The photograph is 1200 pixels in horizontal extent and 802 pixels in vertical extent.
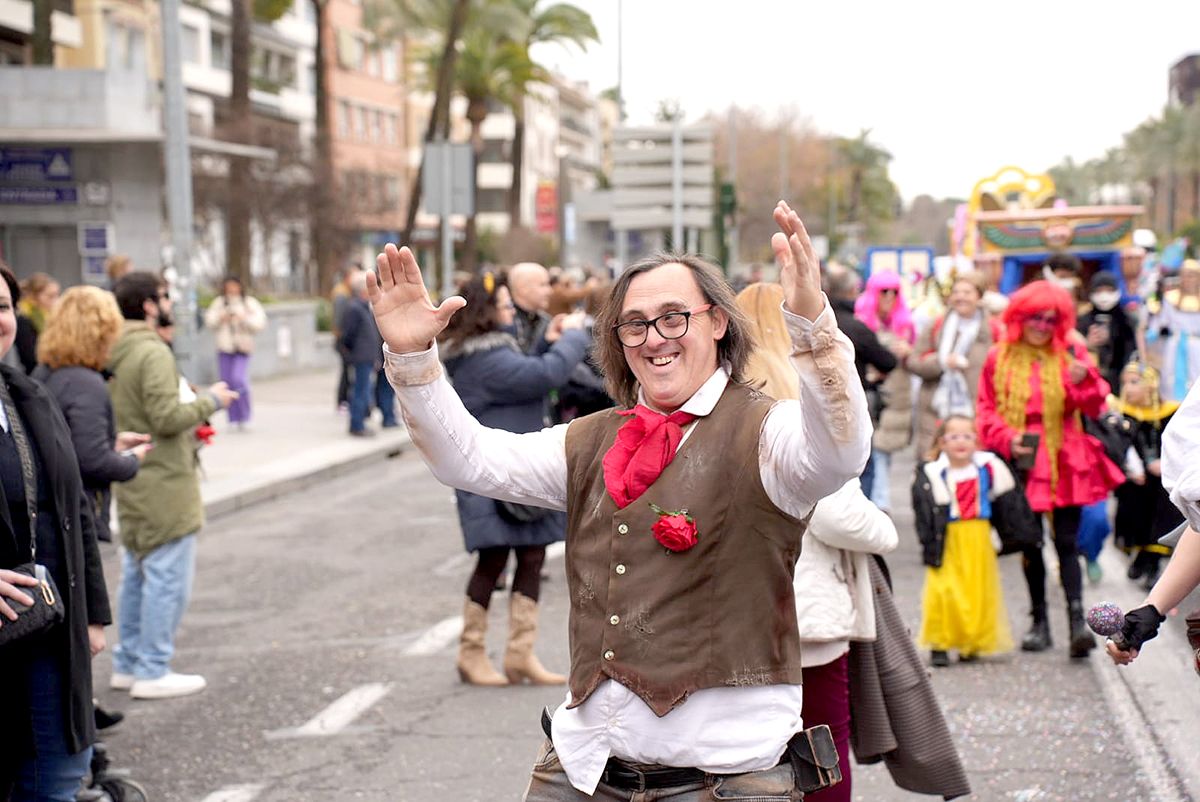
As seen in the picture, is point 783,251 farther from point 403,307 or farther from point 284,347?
point 284,347

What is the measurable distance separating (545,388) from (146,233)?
19563 millimetres

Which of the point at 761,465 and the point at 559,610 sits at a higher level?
the point at 761,465

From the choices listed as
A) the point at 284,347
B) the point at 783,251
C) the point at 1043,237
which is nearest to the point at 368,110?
Answer: the point at 284,347

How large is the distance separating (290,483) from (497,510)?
7.25 meters

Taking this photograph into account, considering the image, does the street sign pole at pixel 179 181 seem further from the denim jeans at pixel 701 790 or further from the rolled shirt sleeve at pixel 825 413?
the rolled shirt sleeve at pixel 825 413

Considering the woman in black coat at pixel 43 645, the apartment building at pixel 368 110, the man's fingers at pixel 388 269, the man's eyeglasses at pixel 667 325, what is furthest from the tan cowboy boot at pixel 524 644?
the apartment building at pixel 368 110

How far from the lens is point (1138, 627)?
3.44m

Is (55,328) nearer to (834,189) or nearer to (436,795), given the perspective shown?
(436,795)

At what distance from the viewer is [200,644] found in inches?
312

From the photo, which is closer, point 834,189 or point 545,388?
point 545,388

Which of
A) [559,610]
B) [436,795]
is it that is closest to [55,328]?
[436,795]

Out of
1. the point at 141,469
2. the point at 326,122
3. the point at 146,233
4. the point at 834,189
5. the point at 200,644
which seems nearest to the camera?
the point at 141,469

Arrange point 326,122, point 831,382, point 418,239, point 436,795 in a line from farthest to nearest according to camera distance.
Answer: point 418,239
point 326,122
point 436,795
point 831,382

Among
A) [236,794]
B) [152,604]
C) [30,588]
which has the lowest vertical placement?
[236,794]
